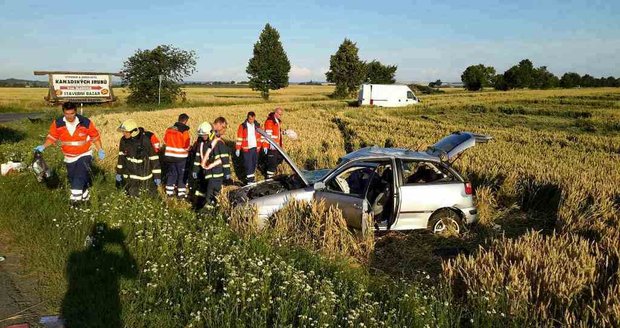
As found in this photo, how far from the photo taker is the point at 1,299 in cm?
496

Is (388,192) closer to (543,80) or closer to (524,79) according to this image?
(524,79)

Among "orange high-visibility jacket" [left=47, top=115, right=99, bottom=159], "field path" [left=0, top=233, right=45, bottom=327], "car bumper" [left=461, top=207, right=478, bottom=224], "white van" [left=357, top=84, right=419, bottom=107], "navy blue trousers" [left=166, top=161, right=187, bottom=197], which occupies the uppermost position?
"white van" [left=357, top=84, right=419, bottom=107]

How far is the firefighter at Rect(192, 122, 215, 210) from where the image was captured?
8.89 m

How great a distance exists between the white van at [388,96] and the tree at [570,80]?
59.1m

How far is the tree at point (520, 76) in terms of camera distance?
8319 centimetres

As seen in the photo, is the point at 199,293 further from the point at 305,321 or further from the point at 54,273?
the point at 54,273

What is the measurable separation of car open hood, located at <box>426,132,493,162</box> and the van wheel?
897mm

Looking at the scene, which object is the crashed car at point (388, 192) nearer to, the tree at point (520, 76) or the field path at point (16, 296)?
the field path at point (16, 296)

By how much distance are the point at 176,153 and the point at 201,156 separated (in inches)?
34.7


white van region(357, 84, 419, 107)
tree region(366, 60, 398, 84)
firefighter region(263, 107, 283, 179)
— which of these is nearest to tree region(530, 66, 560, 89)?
tree region(366, 60, 398, 84)

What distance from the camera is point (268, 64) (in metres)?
71.3

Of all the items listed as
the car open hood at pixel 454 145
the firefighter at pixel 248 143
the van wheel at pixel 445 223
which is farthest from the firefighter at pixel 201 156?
the van wheel at pixel 445 223

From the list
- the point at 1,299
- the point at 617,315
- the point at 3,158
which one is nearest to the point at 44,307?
the point at 1,299

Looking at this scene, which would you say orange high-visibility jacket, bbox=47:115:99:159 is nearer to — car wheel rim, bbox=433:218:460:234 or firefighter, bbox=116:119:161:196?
firefighter, bbox=116:119:161:196
